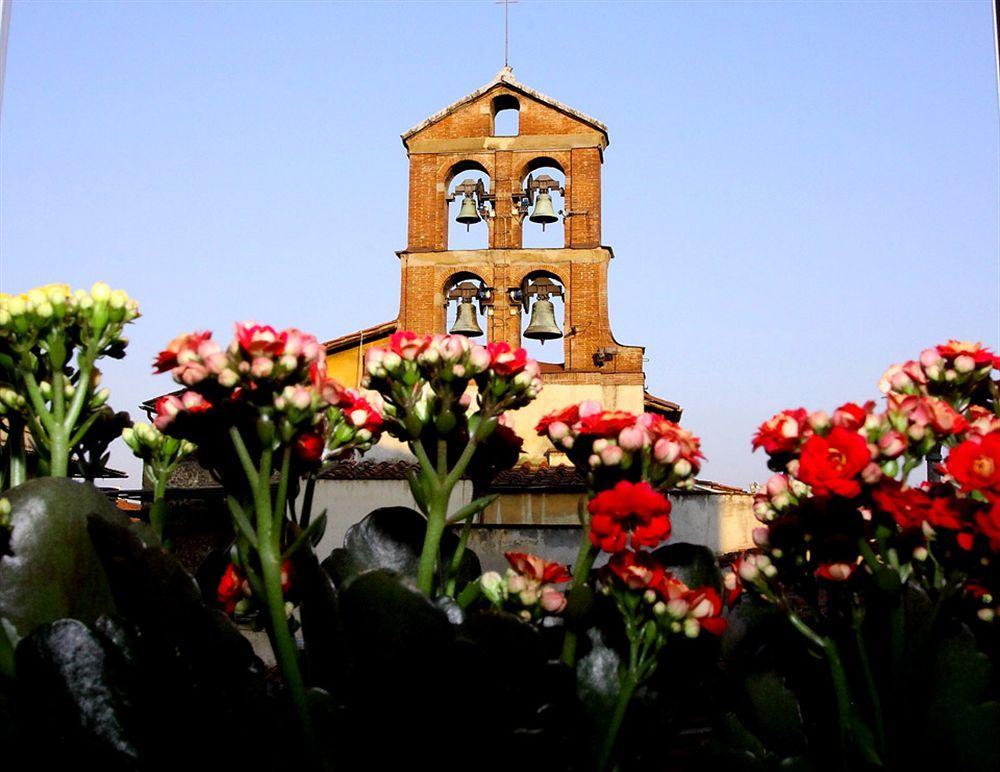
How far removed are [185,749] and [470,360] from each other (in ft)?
1.51

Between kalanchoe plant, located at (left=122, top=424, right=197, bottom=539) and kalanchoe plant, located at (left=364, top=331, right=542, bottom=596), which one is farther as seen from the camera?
kalanchoe plant, located at (left=122, top=424, right=197, bottom=539)

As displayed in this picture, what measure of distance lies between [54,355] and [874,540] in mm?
864

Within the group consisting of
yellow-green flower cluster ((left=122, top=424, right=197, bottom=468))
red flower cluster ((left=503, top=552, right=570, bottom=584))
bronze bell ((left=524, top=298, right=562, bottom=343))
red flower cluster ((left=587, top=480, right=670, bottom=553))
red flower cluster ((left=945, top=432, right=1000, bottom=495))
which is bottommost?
red flower cluster ((left=503, top=552, right=570, bottom=584))

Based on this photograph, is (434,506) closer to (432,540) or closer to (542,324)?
(432,540)

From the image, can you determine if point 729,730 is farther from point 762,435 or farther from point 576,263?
point 576,263

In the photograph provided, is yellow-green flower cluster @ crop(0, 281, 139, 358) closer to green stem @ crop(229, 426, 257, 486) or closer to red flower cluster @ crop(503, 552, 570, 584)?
green stem @ crop(229, 426, 257, 486)

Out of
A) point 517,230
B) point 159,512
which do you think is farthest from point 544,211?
point 159,512

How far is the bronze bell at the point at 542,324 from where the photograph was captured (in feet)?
46.2

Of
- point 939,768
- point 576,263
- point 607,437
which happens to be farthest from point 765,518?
point 576,263

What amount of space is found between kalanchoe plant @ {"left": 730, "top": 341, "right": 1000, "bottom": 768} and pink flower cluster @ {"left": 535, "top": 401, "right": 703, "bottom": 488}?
0.10 metres

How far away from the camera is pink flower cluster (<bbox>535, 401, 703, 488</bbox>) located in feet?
3.56

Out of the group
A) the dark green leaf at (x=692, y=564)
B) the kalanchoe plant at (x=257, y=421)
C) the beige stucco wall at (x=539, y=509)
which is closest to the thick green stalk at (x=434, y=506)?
the kalanchoe plant at (x=257, y=421)

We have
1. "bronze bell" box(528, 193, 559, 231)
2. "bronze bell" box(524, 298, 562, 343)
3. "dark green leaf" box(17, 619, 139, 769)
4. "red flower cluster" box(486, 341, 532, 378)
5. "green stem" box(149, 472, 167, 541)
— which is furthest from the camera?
"bronze bell" box(528, 193, 559, 231)

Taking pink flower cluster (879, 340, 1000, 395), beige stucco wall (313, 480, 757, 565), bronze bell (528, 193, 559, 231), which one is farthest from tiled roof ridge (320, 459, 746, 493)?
pink flower cluster (879, 340, 1000, 395)
